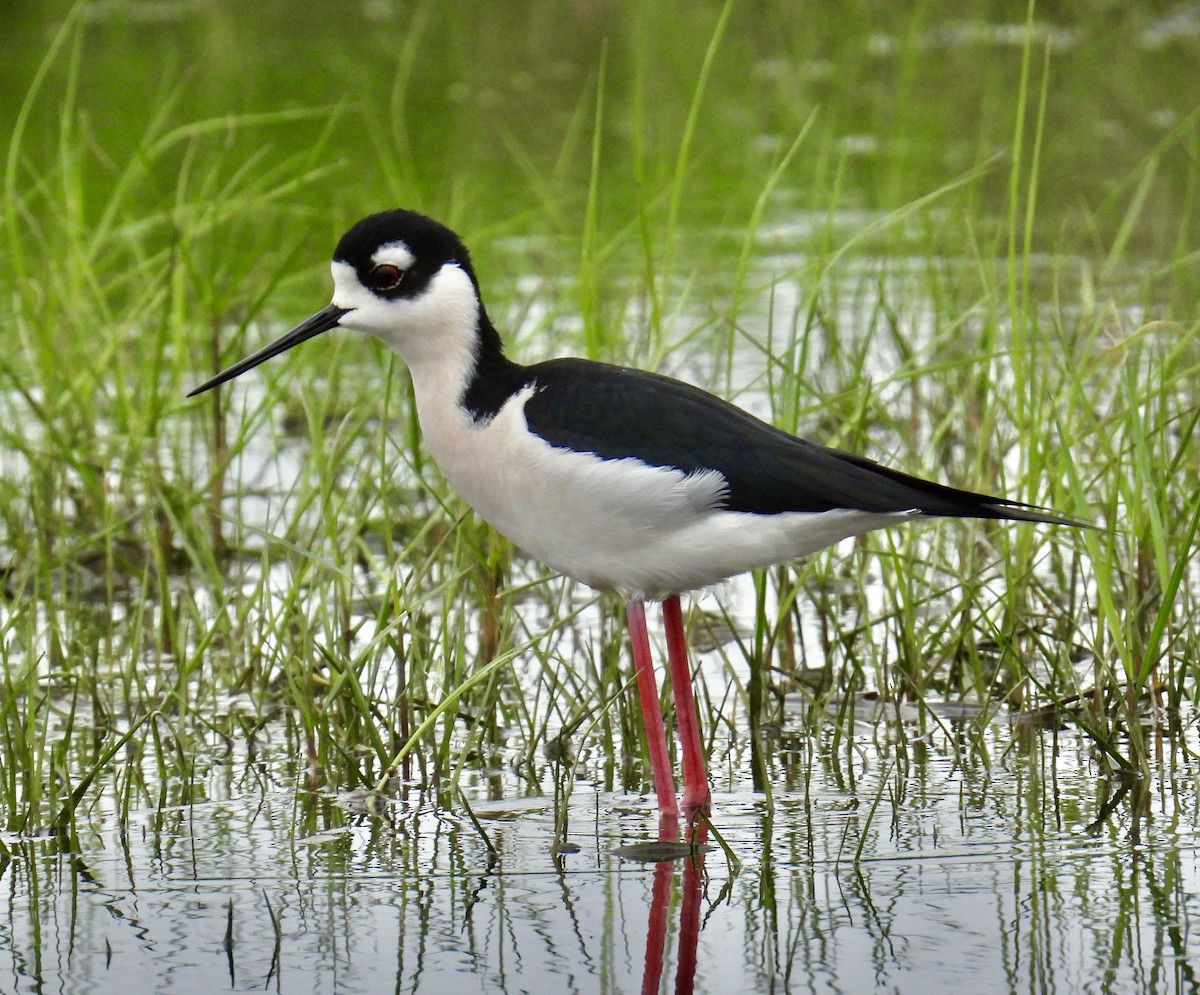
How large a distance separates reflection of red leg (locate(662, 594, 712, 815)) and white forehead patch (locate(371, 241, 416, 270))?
0.99 metres

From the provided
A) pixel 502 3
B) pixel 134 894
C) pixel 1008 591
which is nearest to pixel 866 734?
pixel 1008 591

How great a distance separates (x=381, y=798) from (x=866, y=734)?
48.7 inches

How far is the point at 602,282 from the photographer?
7.89 meters

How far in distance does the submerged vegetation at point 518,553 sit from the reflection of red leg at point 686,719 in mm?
200

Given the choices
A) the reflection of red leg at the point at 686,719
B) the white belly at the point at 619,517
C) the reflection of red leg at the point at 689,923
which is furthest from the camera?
the reflection of red leg at the point at 686,719

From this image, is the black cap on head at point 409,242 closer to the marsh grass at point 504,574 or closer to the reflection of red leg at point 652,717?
the marsh grass at point 504,574

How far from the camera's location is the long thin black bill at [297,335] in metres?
4.50

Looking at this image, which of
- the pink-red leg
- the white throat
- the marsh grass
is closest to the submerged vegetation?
the marsh grass

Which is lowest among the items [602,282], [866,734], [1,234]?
[866,734]

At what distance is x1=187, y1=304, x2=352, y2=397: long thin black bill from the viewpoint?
4504 millimetres

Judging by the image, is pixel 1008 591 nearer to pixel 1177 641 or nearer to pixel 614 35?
pixel 1177 641

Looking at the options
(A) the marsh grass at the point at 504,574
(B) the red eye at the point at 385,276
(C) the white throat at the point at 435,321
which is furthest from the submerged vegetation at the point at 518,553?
(B) the red eye at the point at 385,276

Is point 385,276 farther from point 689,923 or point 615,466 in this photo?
point 689,923

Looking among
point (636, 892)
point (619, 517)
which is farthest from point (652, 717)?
point (636, 892)
